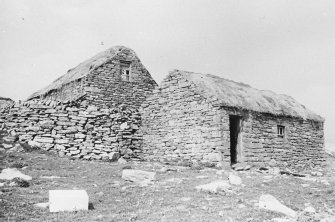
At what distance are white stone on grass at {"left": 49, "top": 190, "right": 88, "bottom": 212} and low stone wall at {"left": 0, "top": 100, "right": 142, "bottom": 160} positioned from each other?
8.60m

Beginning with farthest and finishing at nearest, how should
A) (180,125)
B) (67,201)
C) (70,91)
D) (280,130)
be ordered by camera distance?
(70,91) < (280,130) < (180,125) < (67,201)

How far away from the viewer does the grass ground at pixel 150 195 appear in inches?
284

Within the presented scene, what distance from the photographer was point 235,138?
56.2 feet

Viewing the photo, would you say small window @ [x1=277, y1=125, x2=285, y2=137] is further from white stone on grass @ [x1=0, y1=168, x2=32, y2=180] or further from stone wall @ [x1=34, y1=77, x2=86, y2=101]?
white stone on grass @ [x1=0, y1=168, x2=32, y2=180]

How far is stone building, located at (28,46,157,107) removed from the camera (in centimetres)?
1998

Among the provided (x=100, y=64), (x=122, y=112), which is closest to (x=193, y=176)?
(x=122, y=112)

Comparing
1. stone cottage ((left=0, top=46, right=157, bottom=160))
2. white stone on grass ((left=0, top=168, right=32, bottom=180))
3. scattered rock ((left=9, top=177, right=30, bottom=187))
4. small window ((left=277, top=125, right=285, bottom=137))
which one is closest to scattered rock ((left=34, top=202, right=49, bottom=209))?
scattered rock ((left=9, top=177, right=30, bottom=187))

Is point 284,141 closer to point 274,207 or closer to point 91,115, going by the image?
point 91,115

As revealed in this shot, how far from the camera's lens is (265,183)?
11234 millimetres

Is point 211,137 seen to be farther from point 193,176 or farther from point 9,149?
point 9,149

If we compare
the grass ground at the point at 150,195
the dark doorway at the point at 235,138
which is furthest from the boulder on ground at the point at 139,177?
the dark doorway at the point at 235,138

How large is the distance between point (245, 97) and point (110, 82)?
284 inches

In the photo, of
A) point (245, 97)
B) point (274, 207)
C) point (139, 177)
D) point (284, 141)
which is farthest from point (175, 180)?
point (284, 141)

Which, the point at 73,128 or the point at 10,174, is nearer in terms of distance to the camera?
the point at 10,174
